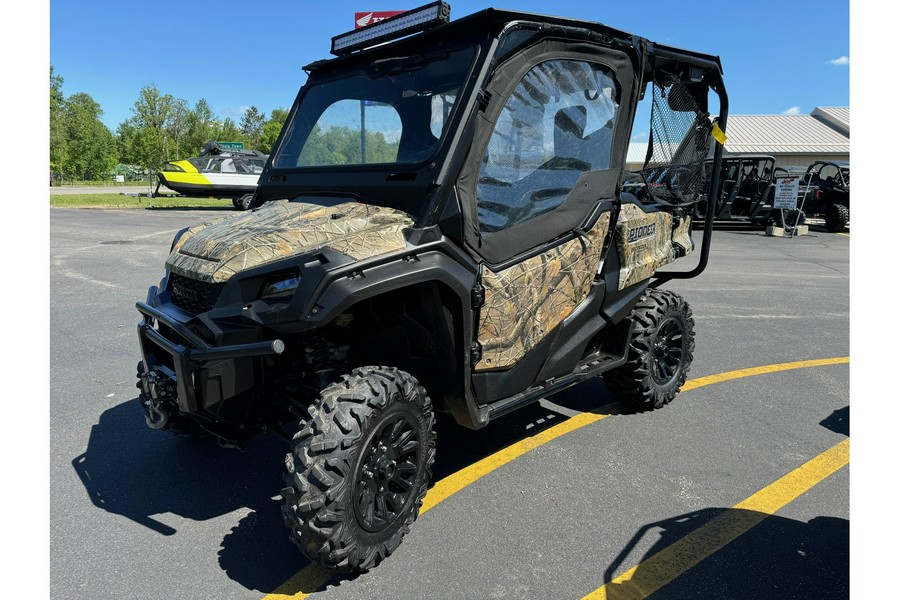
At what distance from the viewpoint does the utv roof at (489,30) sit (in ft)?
9.55

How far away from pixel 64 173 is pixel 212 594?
207ft

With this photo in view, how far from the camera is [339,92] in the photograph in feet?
12.0

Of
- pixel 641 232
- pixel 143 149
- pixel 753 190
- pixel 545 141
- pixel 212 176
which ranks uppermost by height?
pixel 143 149

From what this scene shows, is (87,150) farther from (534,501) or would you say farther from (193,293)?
(534,501)

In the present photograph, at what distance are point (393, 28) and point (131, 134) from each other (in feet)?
155

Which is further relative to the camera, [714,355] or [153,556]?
[714,355]

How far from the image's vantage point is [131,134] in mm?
43375

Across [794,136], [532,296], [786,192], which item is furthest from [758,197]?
[794,136]

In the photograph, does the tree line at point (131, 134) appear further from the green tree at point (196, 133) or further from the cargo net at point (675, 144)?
the cargo net at point (675, 144)

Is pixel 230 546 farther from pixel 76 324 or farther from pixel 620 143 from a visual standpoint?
pixel 76 324

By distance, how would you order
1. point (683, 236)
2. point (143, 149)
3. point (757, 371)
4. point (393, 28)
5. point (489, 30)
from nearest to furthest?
1. point (489, 30)
2. point (393, 28)
3. point (683, 236)
4. point (757, 371)
5. point (143, 149)

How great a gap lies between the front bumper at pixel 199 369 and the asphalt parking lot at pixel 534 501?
733 millimetres

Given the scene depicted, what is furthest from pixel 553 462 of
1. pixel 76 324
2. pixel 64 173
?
pixel 64 173

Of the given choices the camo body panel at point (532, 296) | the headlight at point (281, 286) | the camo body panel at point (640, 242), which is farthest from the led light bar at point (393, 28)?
the camo body panel at point (640, 242)
